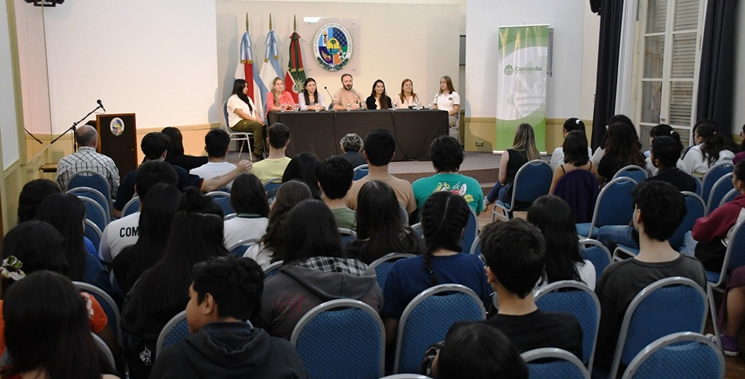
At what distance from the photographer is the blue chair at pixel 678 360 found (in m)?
2.08

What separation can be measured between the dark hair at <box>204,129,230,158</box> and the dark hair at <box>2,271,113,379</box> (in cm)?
352

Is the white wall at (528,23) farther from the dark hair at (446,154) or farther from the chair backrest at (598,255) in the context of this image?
the chair backrest at (598,255)

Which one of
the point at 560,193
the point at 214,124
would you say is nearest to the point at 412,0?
the point at 214,124

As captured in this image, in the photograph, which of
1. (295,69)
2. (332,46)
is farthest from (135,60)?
(332,46)

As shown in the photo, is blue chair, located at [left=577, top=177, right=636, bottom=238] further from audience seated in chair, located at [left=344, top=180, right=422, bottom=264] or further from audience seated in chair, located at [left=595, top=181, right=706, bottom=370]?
audience seated in chair, located at [left=344, top=180, right=422, bottom=264]

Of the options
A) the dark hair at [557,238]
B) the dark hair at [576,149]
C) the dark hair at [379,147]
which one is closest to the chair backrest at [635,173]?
the dark hair at [576,149]

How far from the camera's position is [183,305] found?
2568 mm

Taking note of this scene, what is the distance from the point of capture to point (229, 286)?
200 centimetres

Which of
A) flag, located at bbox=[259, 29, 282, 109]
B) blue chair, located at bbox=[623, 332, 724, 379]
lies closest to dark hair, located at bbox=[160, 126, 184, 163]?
blue chair, located at bbox=[623, 332, 724, 379]

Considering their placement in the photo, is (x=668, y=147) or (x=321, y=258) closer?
(x=321, y=258)

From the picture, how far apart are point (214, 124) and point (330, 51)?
2.49 metres

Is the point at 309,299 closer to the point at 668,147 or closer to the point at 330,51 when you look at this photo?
the point at 668,147

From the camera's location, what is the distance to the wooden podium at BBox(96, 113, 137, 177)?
827 centimetres

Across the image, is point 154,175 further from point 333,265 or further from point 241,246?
point 333,265
